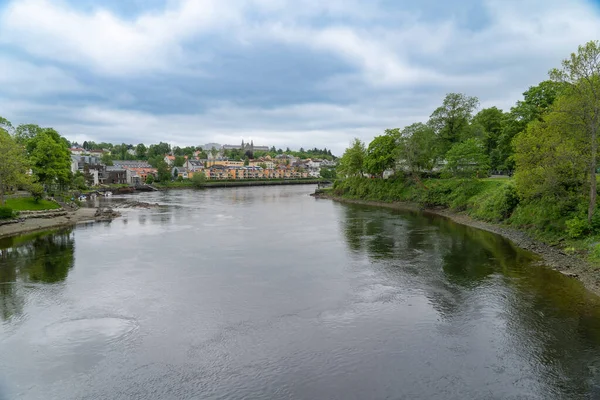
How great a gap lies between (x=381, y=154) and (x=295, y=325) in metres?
42.1

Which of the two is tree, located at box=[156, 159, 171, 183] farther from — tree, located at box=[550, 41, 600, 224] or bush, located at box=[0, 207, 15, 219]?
tree, located at box=[550, 41, 600, 224]

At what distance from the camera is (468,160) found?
37.2 metres

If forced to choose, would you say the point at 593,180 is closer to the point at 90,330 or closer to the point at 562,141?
the point at 562,141

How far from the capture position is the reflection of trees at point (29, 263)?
1405 cm

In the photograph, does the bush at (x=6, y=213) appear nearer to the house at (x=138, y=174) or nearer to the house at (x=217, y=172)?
the house at (x=138, y=174)

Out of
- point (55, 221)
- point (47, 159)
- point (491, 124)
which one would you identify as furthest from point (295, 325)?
point (491, 124)

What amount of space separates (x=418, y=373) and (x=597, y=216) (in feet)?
50.0

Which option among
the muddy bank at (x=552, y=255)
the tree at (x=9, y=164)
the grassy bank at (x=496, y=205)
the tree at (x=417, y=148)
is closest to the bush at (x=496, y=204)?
the grassy bank at (x=496, y=205)

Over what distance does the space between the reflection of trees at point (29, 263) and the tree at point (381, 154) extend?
1441 inches

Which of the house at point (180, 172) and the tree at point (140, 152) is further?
the tree at point (140, 152)

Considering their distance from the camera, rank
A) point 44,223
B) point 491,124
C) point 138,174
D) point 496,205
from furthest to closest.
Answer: point 138,174 → point 491,124 → point 44,223 → point 496,205

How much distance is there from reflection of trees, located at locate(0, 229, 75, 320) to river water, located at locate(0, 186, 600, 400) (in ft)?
0.43

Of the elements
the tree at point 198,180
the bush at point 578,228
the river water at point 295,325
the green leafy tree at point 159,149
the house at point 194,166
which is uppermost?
the green leafy tree at point 159,149

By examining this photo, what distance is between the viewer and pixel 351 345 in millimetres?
10258
